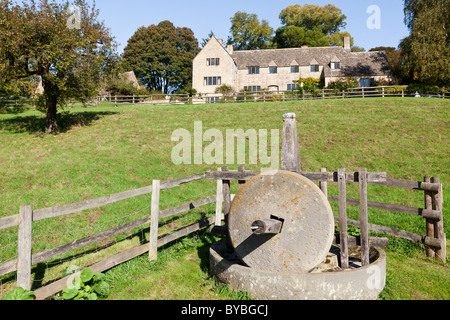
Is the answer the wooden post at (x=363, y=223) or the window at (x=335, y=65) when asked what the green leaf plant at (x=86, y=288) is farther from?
the window at (x=335, y=65)

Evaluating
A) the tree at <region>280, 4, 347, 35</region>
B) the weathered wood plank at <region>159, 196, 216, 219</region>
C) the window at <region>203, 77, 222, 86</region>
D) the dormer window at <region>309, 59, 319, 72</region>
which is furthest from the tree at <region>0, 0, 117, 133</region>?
the tree at <region>280, 4, 347, 35</region>

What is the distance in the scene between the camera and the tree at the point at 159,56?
68.5 metres

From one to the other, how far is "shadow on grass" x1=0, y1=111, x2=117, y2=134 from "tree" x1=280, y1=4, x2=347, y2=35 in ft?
209

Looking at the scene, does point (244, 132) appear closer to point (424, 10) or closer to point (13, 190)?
point (13, 190)

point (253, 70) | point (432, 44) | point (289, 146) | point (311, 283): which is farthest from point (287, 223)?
point (253, 70)

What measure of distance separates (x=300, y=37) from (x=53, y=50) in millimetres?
59296

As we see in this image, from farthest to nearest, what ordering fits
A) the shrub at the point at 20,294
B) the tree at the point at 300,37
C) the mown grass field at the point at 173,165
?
the tree at the point at 300,37
the mown grass field at the point at 173,165
the shrub at the point at 20,294

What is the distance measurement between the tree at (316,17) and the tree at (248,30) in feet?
25.5

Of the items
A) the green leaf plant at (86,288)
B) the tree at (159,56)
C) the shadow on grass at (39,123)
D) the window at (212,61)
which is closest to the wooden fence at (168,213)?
the green leaf plant at (86,288)

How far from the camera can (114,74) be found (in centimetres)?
2377

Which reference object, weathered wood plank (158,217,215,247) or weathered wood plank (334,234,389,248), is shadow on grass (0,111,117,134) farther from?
weathered wood plank (334,234,389,248)

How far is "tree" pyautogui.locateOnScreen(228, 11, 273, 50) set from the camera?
236ft

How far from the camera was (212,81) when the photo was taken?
5128 cm

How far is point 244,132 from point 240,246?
17056 millimetres
